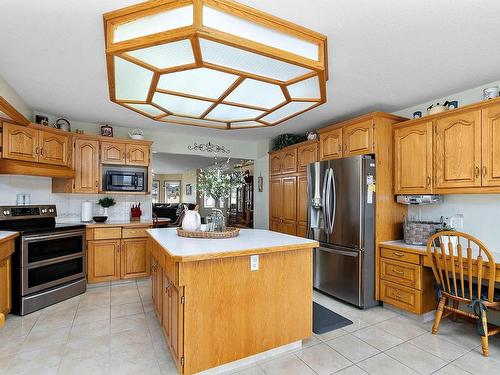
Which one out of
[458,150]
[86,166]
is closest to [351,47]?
[458,150]

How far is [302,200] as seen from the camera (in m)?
4.42

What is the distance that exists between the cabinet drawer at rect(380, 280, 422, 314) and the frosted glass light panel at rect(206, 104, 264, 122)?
95.0 inches

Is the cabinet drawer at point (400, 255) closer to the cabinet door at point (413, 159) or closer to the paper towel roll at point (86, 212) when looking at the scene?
the cabinet door at point (413, 159)

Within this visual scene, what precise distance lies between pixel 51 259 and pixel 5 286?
53cm

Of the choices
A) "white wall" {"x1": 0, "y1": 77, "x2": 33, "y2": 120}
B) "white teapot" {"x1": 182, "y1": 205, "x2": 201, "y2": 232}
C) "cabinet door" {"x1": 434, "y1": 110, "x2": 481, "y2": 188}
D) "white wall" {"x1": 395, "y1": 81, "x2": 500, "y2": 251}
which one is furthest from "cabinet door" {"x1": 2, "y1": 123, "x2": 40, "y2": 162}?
"white wall" {"x1": 395, "y1": 81, "x2": 500, "y2": 251}

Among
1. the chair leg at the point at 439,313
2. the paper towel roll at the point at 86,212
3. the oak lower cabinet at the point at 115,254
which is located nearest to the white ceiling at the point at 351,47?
the paper towel roll at the point at 86,212

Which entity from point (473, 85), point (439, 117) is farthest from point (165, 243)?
point (473, 85)

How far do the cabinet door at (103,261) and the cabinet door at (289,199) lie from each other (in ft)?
8.78

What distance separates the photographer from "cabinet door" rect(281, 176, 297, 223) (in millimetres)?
→ 4598

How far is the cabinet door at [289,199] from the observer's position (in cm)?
460

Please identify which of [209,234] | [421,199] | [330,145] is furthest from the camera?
[330,145]

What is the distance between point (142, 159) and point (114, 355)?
295cm

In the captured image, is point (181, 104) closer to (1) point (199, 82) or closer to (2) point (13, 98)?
(1) point (199, 82)

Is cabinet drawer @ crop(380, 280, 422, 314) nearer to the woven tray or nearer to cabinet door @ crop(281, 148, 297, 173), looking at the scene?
the woven tray
